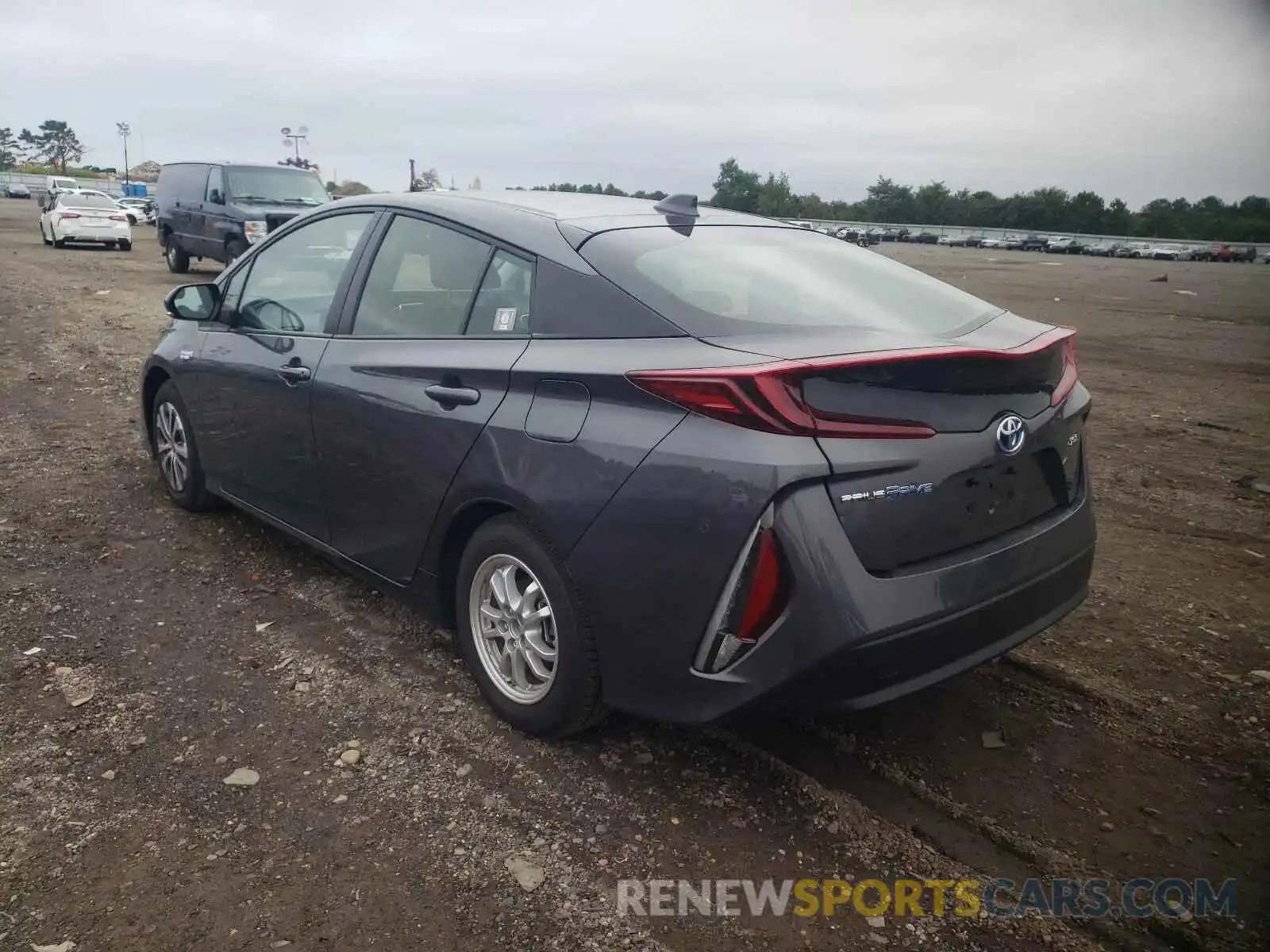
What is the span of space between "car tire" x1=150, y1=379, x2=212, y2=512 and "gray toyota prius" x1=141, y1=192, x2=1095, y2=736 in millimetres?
1229

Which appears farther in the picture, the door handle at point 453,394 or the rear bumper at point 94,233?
the rear bumper at point 94,233

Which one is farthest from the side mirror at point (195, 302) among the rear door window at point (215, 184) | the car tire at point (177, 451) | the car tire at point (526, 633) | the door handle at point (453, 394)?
the rear door window at point (215, 184)

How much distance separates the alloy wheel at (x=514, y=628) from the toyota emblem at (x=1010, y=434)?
54.4 inches

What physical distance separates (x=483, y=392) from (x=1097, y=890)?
7.33ft

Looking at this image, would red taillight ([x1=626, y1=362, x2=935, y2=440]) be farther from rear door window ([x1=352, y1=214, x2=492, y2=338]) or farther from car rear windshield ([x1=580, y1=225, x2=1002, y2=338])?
rear door window ([x1=352, y1=214, x2=492, y2=338])

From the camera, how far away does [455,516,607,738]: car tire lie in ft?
9.21

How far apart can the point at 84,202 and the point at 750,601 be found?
27.4 metres

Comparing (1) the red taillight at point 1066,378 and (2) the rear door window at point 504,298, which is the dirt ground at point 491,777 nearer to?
(1) the red taillight at point 1066,378

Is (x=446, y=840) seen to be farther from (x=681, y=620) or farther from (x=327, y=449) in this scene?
(x=327, y=449)

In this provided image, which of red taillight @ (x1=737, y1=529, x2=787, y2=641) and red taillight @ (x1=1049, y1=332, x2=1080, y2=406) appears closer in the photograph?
red taillight @ (x1=737, y1=529, x2=787, y2=641)

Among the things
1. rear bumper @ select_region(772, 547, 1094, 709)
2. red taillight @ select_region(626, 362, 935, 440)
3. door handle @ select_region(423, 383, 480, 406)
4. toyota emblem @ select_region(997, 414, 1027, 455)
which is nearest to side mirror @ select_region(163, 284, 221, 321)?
door handle @ select_region(423, 383, 480, 406)

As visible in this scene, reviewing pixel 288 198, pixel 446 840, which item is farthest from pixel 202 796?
pixel 288 198

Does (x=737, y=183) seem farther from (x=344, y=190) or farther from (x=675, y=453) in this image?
(x=675, y=453)

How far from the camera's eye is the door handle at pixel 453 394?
121 inches
